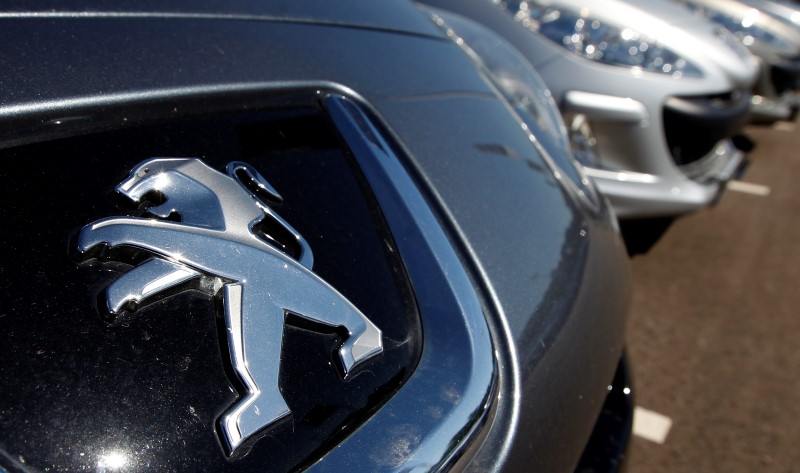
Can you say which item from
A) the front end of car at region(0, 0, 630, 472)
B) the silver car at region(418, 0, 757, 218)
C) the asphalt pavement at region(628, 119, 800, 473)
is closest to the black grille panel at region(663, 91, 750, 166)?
the silver car at region(418, 0, 757, 218)

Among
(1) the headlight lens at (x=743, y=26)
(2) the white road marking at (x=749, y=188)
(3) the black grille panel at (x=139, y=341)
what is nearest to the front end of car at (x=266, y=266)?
(3) the black grille panel at (x=139, y=341)

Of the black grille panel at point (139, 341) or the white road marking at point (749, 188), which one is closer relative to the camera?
the black grille panel at point (139, 341)

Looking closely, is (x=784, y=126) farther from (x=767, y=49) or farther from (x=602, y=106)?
(x=602, y=106)

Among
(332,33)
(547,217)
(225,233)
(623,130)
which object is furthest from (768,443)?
(225,233)

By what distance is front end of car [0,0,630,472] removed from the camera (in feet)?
2.28

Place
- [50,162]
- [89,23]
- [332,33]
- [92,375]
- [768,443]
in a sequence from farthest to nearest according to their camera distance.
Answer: [768,443] → [332,33] → [89,23] → [50,162] → [92,375]

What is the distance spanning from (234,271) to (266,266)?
1.5 inches

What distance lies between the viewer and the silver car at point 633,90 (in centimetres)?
290

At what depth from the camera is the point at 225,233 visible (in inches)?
31.5

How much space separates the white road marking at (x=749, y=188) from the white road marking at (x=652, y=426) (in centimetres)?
286

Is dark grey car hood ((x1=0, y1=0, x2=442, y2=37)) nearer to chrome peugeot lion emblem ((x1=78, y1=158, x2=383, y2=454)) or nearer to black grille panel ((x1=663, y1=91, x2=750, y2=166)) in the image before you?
chrome peugeot lion emblem ((x1=78, y1=158, x2=383, y2=454))

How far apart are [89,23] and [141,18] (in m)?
0.08

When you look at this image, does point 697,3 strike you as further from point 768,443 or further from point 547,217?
point 547,217

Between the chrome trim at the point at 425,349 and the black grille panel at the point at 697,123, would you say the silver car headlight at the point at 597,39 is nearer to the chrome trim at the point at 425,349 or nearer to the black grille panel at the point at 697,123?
the black grille panel at the point at 697,123
